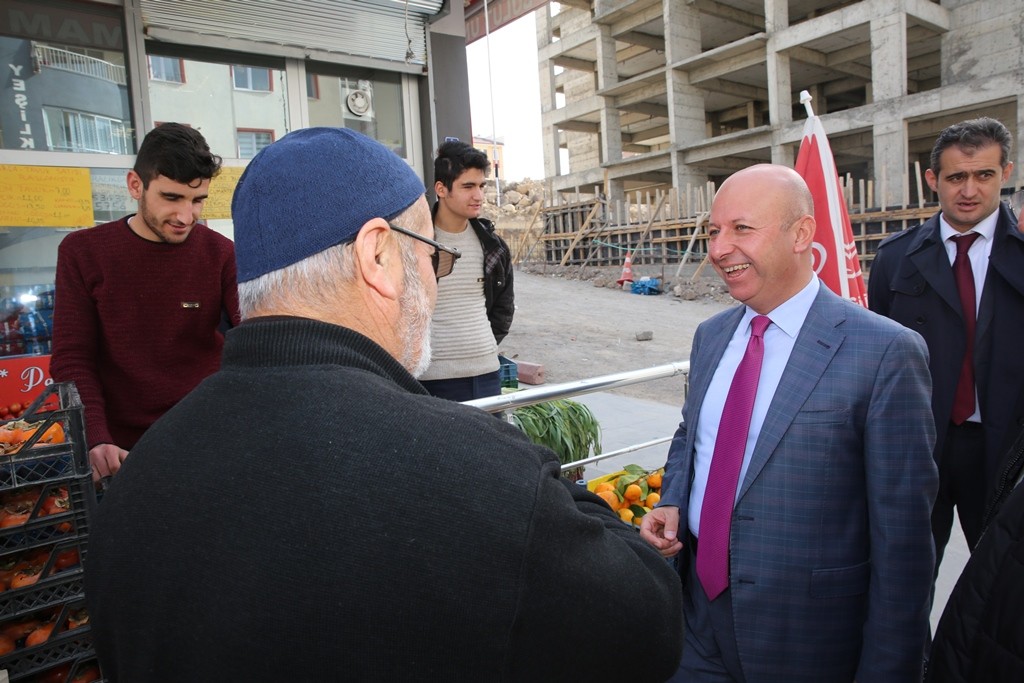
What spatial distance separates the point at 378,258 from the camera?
1082 mm

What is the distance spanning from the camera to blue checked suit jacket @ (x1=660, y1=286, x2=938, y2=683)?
1740 mm

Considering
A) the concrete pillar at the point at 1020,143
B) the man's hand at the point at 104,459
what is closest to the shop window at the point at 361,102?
the man's hand at the point at 104,459

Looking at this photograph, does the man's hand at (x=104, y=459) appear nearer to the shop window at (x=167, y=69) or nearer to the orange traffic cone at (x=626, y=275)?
the shop window at (x=167, y=69)

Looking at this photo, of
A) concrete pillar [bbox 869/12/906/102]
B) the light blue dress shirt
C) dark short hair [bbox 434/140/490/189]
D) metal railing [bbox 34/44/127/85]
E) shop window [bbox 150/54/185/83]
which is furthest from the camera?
concrete pillar [bbox 869/12/906/102]

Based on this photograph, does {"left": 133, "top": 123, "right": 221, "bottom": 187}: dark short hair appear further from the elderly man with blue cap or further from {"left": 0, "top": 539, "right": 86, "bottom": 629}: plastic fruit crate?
the elderly man with blue cap

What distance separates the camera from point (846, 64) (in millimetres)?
27047

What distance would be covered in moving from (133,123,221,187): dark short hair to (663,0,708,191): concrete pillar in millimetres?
28285

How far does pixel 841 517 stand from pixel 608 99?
33.6 m

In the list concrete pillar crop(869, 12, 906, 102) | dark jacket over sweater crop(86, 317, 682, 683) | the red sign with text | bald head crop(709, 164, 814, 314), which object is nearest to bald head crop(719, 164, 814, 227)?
bald head crop(709, 164, 814, 314)

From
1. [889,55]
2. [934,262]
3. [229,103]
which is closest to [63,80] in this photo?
[229,103]

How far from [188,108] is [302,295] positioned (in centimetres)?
462

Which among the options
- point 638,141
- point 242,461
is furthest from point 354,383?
point 638,141

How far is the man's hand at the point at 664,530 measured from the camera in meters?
2.01

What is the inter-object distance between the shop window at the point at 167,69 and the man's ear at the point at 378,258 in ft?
15.0
